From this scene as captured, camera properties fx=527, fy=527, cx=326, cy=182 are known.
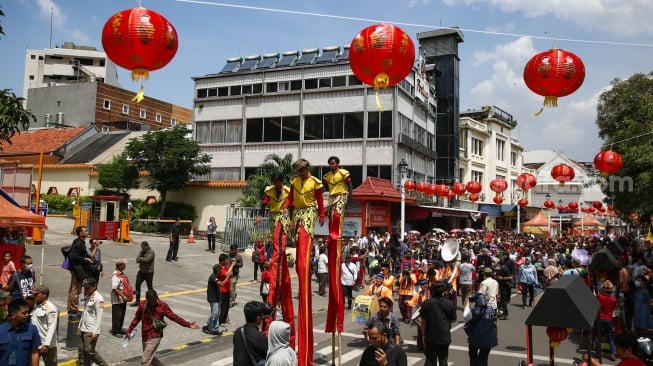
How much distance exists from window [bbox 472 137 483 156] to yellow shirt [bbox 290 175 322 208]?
138 feet

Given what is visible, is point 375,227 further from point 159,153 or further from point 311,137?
point 159,153

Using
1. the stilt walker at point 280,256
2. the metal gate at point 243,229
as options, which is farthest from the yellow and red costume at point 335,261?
the metal gate at point 243,229

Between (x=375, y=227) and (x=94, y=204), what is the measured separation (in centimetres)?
1500

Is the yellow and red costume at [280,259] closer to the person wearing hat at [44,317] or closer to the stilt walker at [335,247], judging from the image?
the stilt walker at [335,247]

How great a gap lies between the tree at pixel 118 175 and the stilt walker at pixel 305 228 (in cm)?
2673

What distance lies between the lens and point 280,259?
27.0ft

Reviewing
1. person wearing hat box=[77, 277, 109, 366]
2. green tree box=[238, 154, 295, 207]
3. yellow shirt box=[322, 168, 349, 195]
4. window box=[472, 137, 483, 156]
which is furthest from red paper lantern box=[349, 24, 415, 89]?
window box=[472, 137, 483, 156]

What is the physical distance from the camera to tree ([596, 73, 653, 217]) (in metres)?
18.9

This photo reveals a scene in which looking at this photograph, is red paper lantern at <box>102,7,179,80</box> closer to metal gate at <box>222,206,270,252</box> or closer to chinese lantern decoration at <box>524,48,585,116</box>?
chinese lantern decoration at <box>524,48,585,116</box>

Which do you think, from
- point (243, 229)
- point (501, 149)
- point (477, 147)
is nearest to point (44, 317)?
point (243, 229)

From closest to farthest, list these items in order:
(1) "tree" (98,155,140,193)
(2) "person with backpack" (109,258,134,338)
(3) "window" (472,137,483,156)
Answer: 1. (2) "person with backpack" (109,258,134,338)
2. (1) "tree" (98,155,140,193)
3. (3) "window" (472,137,483,156)

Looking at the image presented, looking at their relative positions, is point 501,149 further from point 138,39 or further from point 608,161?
point 138,39

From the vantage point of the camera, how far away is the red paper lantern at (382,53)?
338 inches

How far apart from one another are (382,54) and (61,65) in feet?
221
